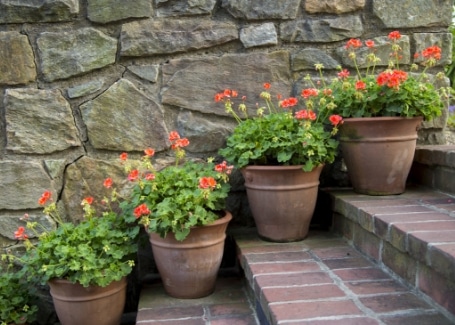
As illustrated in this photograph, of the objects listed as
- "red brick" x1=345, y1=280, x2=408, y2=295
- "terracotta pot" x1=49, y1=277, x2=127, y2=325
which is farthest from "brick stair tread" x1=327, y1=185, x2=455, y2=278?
"terracotta pot" x1=49, y1=277, x2=127, y2=325

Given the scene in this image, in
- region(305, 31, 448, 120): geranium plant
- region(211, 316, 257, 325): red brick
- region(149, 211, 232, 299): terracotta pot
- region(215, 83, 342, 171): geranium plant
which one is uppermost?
region(305, 31, 448, 120): geranium plant

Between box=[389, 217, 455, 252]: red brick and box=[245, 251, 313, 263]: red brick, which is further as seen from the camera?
box=[245, 251, 313, 263]: red brick

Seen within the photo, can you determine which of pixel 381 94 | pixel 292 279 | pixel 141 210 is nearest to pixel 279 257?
pixel 292 279

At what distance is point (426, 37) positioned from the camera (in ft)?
8.37

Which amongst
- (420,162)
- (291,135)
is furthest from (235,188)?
(420,162)

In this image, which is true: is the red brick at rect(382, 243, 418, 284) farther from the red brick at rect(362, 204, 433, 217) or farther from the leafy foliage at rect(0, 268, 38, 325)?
the leafy foliage at rect(0, 268, 38, 325)

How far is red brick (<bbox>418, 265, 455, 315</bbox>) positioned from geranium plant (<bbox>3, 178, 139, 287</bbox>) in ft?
3.74

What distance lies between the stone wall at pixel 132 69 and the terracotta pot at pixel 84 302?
47cm

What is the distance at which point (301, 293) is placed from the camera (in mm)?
1671

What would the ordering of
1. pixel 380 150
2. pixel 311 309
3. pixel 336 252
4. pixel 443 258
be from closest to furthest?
1. pixel 443 258
2. pixel 311 309
3. pixel 336 252
4. pixel 380 150

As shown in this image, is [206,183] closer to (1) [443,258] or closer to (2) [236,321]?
(2) [236,321]

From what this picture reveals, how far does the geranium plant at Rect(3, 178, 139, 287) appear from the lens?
6.48 feet

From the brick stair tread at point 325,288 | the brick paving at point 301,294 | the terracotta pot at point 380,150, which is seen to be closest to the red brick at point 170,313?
the brick paving at point 301,294

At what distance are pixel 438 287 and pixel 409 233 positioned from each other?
0.66ft
